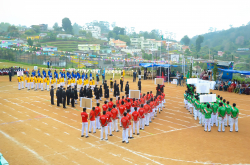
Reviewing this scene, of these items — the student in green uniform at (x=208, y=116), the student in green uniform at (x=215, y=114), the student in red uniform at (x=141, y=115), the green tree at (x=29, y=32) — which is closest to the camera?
the student in red uniform at (x=141, y=115)

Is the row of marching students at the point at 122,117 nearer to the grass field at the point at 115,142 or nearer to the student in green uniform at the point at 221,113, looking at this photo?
the grass field at the point at 115,142

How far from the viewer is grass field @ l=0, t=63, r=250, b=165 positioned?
10.9 metres

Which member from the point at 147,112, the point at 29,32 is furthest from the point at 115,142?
the point at 29,32

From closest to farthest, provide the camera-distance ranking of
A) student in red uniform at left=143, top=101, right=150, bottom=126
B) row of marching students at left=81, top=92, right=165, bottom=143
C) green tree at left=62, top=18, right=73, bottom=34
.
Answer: row of marching students at left=81, top=92, right=165, bottom=143 → student in red uniform at left=143, top=101, right=150, bottom=126 → green tree at left=62, top=18, right=73, bottom=34

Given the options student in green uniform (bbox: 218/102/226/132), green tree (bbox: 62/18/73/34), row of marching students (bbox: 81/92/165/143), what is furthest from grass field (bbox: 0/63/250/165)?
green tree (bbox: 62/18/73/34)

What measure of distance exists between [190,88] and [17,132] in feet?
48.3

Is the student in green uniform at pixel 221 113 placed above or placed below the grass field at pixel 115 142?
above

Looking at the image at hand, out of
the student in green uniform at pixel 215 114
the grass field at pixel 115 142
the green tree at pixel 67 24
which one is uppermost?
the green tree at pixel 67 24

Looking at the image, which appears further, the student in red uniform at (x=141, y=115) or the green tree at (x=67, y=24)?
the green tree at (x=67, y=24)

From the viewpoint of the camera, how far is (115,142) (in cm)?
1299

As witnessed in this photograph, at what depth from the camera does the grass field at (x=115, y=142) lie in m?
10.9

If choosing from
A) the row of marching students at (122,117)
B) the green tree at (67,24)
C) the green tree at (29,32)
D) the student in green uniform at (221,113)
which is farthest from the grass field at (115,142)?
the green tree at (67,24)

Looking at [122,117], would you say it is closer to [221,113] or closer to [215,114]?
[221,113]

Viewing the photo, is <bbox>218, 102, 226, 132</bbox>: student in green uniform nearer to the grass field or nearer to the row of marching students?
the grass field
